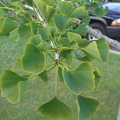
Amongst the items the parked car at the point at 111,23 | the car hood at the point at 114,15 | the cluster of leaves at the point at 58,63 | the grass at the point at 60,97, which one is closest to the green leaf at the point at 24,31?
the cluster of leaves at the point at 58,63

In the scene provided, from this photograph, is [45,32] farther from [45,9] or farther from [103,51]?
[103,51]

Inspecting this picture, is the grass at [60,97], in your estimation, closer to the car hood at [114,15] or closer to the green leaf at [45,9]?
the car hood at [114,15]

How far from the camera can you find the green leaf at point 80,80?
2.55ft

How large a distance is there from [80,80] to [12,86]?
0.73 feet

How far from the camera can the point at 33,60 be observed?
812mm

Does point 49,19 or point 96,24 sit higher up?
point 49,19

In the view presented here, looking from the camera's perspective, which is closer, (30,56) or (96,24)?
(30,56)

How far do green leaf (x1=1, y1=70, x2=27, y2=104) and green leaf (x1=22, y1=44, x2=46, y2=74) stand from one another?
7 cm

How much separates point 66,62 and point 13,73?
0.59 feet

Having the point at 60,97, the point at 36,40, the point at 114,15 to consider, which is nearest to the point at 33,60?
the point at 36,40

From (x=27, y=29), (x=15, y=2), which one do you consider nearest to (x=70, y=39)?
(x=27, y=29)

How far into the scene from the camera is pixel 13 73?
33.7 inches

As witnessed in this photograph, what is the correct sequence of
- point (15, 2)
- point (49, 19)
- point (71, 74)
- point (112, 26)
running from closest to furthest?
1. point (71, 74)
2. point (49, 19)
3. point (15, 2)
4. point (112, 26)

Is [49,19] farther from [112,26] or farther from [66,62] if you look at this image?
[112,26]
